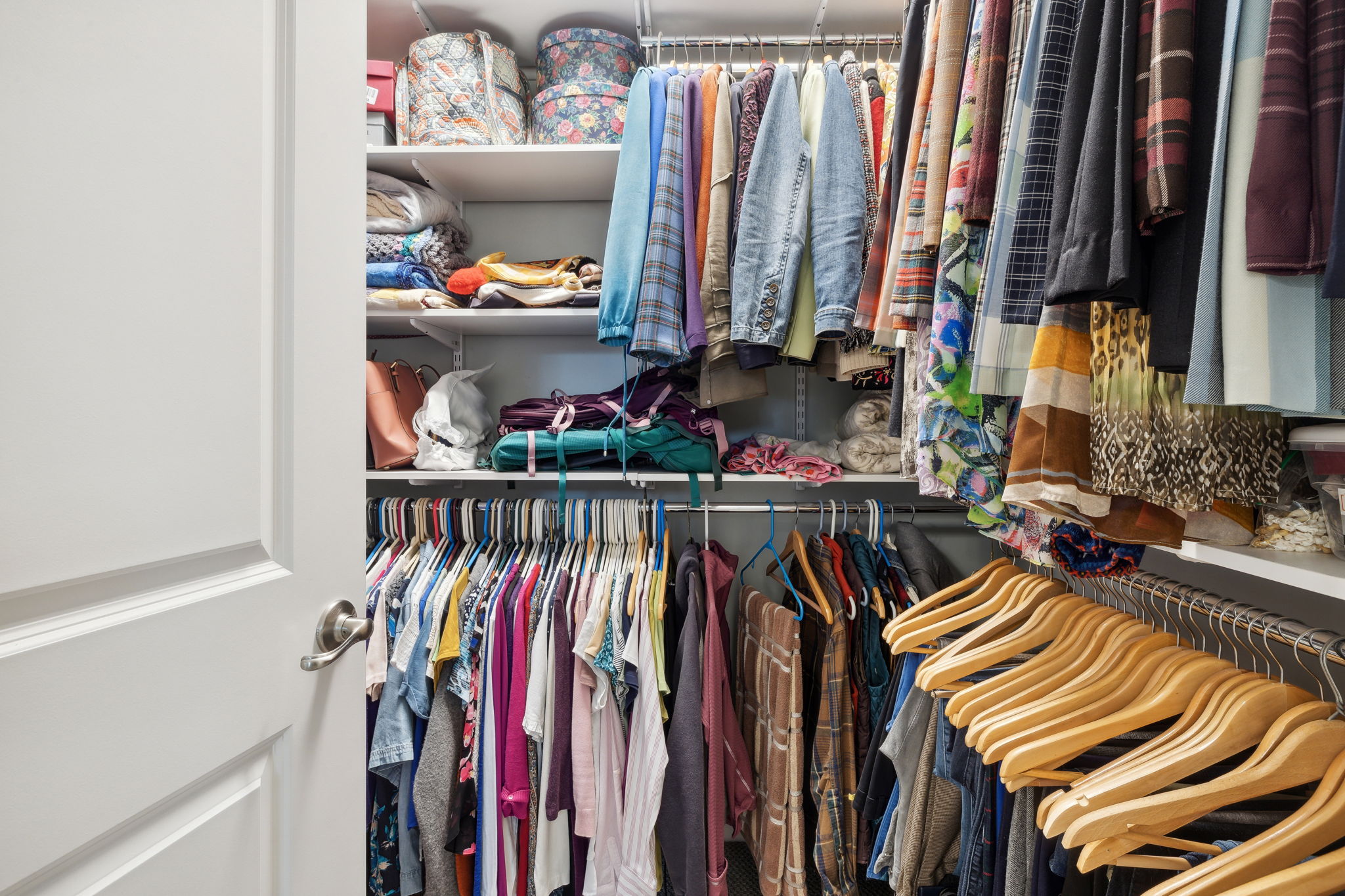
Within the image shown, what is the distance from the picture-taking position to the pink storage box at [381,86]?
1.64 m

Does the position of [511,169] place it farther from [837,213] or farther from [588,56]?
[837,213]

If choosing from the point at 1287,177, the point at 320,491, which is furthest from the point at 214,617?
the point at 1287,177

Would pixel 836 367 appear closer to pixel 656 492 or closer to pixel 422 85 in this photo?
pixel 656 492

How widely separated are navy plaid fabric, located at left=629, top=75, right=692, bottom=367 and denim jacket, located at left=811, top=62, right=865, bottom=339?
1.00 feet

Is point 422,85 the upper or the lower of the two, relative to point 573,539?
upper

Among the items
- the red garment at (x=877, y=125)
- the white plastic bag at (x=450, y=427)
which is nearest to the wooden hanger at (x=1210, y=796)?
the red garment at (x=877, y=125)

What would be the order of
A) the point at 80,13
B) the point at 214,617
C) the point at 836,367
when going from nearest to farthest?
the point at 80,13 < the point at 214,617 < the point at 836,367

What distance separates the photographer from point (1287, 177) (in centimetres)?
49

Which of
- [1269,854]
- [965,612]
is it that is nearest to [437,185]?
[965,612]

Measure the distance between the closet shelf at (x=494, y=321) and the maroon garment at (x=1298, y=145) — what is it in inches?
50.3

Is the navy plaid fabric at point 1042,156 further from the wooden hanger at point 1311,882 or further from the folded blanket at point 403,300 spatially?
the folded blanket at point 403,300

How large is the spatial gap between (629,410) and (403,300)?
61 cm

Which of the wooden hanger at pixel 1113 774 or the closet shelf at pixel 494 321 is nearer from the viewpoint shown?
the wooden hanger at pixel 1113 774

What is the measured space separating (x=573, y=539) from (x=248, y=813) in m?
1.12
